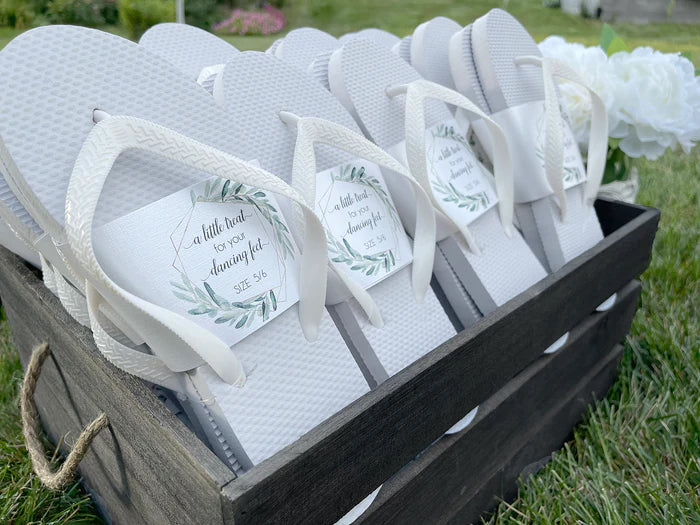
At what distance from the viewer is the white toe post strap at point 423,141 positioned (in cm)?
65

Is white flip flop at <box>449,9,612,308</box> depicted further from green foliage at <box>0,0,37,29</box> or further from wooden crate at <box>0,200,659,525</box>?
green foliage at <box>0,0,37,29</box>

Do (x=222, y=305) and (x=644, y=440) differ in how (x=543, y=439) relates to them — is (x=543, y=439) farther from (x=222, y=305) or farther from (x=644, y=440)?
(x=222, y=305)

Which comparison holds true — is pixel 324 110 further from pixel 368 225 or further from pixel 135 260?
pixel 135 260

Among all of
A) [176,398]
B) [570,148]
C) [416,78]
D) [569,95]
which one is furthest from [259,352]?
[569,95]

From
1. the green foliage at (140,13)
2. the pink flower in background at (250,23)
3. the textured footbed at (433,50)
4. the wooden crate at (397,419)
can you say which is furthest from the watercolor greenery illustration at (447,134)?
the pink flower in background at (250,23)

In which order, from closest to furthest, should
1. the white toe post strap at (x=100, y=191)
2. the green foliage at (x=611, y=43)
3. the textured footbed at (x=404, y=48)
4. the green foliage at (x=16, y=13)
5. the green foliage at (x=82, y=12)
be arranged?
1. the white toe post strap at (x=100, y=191)
2. the textured footbed at (x=404, y=48)
3. the green foliage at (x=611, y=43)
4. the green foliage at (x=16, y=13)
5. the green foliage at (x=82, y=12)

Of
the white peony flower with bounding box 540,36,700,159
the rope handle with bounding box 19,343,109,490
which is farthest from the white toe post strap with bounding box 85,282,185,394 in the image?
the white peony flower with bounding box 540,36,700,159

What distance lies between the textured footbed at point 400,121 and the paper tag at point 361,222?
0.08 metres

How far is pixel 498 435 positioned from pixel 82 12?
100 inches

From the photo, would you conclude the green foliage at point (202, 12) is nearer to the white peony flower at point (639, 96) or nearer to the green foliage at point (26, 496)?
the white peony flower at point (639, 96)

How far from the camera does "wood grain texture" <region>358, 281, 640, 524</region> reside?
61 centimetres

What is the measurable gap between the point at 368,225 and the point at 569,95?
0.55m

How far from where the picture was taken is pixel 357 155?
0.59 metres

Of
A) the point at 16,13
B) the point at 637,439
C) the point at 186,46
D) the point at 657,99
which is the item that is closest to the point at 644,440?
the point at 637,439
